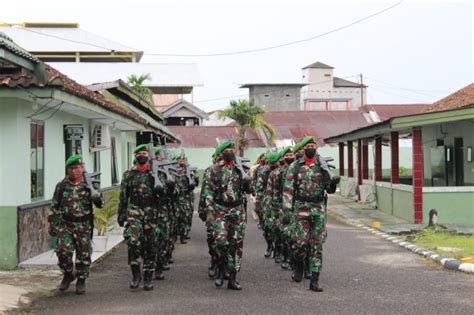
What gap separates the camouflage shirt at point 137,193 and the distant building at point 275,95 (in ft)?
174

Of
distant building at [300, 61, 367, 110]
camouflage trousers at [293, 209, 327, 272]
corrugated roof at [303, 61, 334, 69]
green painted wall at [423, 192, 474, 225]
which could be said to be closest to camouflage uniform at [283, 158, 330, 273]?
camouflage trousers at [293, 209, 327, 272]

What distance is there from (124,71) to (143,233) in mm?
41971

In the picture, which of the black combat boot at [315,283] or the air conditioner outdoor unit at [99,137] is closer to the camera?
the black combat boot at [315,283]

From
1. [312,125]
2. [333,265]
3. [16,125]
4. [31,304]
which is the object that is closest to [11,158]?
[16,125]

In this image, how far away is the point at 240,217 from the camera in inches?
379

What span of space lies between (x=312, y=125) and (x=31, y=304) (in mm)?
39640

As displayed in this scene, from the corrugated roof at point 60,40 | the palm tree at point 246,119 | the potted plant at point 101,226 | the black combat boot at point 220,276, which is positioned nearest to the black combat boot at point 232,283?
the black combat boot at point 220,276

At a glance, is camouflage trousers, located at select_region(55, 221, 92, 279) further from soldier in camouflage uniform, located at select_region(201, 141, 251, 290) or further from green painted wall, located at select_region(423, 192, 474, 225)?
green painted wall, located at select_region(423, 192, 474, 225)

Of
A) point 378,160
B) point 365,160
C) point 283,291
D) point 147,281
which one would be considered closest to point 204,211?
point 147,281

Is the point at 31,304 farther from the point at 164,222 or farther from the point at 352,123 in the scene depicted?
the point at 352,123

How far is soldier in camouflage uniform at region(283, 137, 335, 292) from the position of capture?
9.45 meters

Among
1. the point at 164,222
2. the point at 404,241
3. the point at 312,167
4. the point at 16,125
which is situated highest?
the point at 16,125

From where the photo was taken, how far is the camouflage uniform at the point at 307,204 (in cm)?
945

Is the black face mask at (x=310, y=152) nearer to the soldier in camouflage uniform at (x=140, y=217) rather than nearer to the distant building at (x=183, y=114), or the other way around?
the soldier in camouflage uniform at (x=140, y=217)
